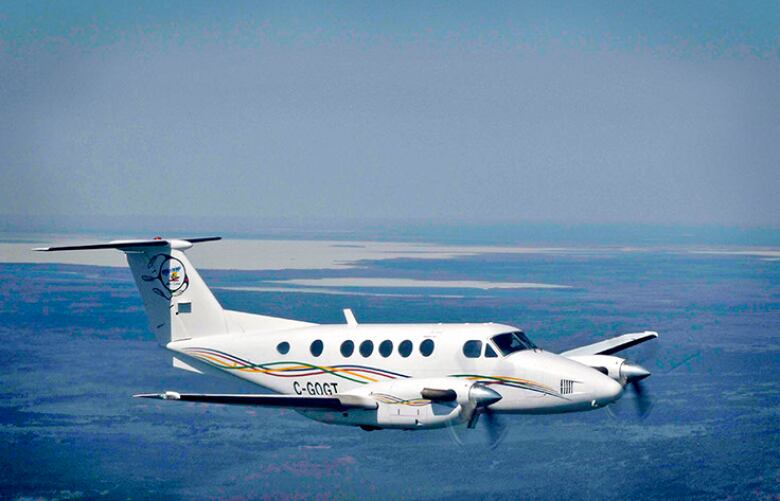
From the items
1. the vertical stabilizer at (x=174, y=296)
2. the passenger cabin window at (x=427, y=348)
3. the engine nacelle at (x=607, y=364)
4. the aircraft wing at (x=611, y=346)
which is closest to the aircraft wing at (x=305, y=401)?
the passenger cabin window at (x=427, y=348)

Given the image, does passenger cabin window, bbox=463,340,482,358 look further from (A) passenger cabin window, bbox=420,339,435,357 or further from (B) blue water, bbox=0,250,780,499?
(B) blue water, bbox=0,250,780,499

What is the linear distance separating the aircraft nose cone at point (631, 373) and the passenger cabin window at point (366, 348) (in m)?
8.64

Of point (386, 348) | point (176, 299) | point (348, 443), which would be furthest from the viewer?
point (348, 443)

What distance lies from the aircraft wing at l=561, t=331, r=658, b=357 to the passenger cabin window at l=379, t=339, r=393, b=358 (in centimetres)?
721

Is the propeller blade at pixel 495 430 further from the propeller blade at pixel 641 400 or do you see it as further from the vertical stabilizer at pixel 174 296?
the vertical stabilizer at pixel 174 296

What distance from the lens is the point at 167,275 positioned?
37.2m

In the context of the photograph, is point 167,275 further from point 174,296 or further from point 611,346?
point 611,346

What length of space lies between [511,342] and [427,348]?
2.66 meters

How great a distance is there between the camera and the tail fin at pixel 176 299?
3716 cm

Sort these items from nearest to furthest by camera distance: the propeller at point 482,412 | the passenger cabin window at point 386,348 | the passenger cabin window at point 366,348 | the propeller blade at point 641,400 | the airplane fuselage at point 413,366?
1. the propeller at point 482,412
2. the airplane fuselage at point 413,366
3. the passenger cabin window at point 386,348
4. the passenger cabin window at point 366,348
5. the propeller blade at point 641,400

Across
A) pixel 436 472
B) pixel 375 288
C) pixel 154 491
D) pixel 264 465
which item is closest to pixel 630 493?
pixel 436 472

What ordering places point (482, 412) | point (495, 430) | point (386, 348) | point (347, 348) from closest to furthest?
point (495, 430)
point (482, 412)
point (386, 348)
point (347, 348)

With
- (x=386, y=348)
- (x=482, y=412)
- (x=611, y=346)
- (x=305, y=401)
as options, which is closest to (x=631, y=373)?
(x=611, y=346)

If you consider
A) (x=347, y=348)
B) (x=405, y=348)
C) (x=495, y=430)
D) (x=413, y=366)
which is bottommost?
(x=495, y=430)
